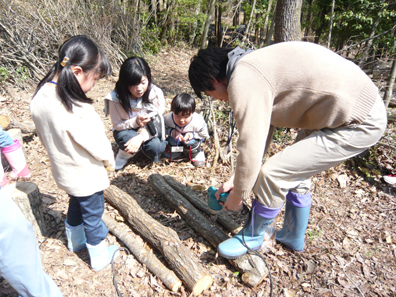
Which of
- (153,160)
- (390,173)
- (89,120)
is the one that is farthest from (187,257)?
(390,173)

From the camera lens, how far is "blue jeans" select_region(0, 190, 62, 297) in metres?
1.43

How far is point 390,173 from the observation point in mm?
3432

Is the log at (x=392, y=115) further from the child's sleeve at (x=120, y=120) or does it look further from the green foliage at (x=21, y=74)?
the green foliage at (x=21, y=74)

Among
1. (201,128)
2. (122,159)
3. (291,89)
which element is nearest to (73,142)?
(291,89)

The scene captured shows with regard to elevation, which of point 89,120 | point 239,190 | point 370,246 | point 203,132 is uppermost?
point 89,120

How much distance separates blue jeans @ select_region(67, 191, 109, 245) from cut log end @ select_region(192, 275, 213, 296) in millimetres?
836

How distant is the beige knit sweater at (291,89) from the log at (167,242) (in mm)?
1002

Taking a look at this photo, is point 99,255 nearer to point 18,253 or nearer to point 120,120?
point 18,253

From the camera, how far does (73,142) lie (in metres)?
1.79

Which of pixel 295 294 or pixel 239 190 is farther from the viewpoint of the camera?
pixel 295 294

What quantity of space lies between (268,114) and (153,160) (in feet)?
7.76

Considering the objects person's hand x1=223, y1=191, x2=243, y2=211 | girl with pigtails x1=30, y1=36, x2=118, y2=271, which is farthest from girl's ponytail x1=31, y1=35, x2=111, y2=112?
person's hand x1=223, y1=191, x2=243, y2=211

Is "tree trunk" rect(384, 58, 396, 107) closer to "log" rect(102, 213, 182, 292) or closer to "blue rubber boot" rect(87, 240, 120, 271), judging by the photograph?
"log" rect(102, 213, 182, 292)

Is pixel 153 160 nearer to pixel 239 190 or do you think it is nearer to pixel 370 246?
pixel 239 190
